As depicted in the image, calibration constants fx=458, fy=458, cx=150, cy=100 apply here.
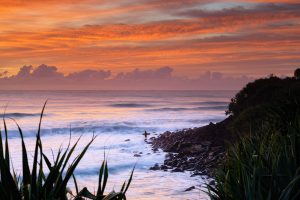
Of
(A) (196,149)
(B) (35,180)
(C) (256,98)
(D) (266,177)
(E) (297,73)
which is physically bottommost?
(A) (196,149)

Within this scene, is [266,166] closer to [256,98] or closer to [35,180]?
[35,180]

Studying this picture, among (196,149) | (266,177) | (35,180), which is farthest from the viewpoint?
(196,149)

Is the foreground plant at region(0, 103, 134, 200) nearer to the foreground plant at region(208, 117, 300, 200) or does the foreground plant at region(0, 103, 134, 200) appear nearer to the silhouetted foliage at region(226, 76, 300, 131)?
the foreground plant at region(208, 117, 300, 200)

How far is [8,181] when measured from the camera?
9.83 ft

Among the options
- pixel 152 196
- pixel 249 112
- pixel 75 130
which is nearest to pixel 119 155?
pixel 249 112

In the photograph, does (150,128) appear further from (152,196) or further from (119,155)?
(152,196)

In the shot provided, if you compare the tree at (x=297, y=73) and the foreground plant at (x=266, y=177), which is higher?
the tree at (x=297, y=73)

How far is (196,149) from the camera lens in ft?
86.4

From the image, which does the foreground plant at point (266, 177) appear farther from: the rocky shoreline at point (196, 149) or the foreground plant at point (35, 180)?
the rocky shoreline at point (196, 149)

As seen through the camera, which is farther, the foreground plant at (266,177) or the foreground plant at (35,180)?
the foreground plant at (266,177)

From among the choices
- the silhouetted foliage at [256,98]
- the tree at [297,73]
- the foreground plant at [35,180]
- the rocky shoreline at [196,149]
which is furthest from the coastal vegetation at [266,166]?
the tree at [297,73]

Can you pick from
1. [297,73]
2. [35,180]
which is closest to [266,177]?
[35,180]

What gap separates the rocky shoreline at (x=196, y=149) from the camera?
22.4m

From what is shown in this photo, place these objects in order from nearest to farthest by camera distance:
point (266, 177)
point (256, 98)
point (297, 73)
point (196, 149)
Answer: point (266, 177) < point (196, 149) < point (256, 98) < point (297, 73)
